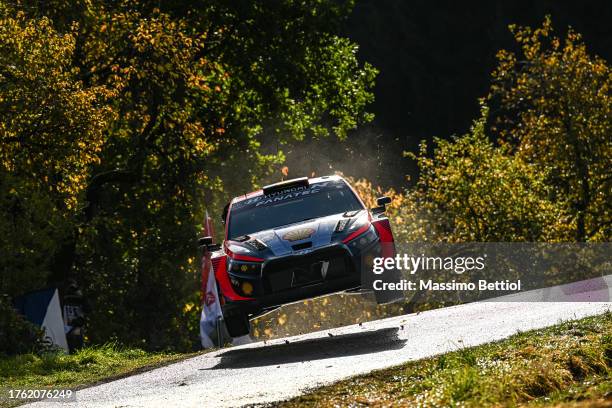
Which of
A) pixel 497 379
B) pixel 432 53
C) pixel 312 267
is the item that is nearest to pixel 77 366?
pixel 312 267

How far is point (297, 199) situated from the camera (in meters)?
15.8

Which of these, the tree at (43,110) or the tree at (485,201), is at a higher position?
the tree at (43,110)

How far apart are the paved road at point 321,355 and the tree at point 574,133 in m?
20.1

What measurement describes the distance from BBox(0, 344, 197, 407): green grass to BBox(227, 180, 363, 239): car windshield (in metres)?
2.07

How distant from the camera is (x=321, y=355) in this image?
13.4 m

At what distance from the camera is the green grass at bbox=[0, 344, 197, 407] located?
48.0 ft

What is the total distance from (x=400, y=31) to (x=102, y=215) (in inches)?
3819

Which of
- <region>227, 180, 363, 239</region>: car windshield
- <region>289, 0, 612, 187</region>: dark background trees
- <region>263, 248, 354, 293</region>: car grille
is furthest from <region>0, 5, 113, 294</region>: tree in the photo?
<region>289, 0, 612, 187</region>: dark background trees

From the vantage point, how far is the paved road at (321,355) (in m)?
11.2

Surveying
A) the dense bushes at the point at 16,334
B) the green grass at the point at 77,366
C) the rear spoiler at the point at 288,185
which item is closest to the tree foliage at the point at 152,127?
the dense bushes at the point at 16,334

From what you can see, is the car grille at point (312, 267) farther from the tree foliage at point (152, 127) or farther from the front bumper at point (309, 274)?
the tree foliage at point (152, 127)

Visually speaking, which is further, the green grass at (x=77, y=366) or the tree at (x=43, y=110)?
the tree at (x=43, y=110)

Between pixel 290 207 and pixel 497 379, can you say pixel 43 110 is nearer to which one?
pixel 290 207

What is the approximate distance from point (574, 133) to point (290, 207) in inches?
945
